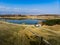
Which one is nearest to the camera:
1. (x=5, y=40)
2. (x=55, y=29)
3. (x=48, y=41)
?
(x=5, y=40)

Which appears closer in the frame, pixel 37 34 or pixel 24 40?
pixel 24 40

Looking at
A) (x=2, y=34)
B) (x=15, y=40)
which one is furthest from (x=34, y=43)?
(x=2, y=34)

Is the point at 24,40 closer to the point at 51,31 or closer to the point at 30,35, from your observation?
the point at 30,35

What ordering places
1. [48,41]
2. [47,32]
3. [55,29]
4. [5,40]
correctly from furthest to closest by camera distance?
[55,29], [47,32], [48,41], [5,40]

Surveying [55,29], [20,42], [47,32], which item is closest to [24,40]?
[20,42]

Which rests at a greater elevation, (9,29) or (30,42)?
(9,29)

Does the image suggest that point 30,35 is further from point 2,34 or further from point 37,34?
point 2,34
